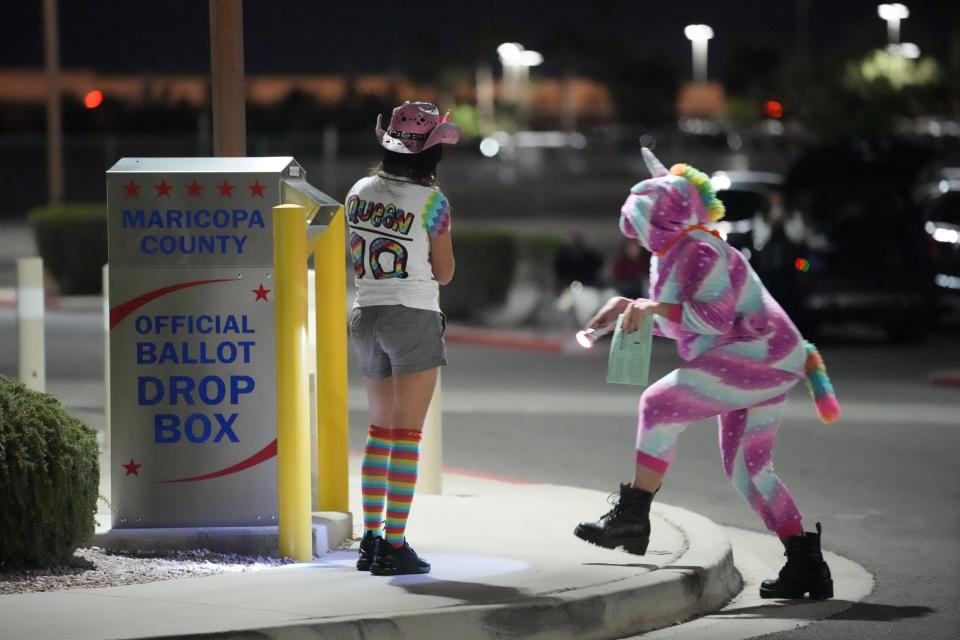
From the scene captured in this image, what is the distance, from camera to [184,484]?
7.55 meters

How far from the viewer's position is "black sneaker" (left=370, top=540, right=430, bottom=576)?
6914 mm

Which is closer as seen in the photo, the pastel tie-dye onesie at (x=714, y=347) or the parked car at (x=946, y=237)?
the pastel tie-dye onesie at (x=714, y=347)

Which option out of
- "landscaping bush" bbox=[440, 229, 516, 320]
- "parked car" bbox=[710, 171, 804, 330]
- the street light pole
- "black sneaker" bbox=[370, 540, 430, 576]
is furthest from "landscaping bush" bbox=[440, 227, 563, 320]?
"black sneaker" bbox=[370, 540, 430, 576]

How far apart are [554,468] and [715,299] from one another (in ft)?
13.8

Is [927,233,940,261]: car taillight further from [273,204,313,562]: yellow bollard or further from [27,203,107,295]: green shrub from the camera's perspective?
[273,204,313,562]: yellow bollard

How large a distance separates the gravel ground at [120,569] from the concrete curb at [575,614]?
130 cm

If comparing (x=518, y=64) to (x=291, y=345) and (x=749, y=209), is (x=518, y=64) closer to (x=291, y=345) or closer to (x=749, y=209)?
(x=749, y=209)

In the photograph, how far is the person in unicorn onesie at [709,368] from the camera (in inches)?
282

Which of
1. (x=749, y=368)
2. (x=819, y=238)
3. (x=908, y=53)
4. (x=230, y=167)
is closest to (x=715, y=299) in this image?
(x=749, y=368)

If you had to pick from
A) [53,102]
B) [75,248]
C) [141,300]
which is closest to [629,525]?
[141,300]

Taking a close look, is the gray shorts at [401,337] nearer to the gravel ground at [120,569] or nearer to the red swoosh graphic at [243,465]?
the red swoosh graphic at [243,465]

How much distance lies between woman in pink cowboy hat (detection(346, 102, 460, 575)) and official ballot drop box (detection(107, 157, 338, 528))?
2.33ft

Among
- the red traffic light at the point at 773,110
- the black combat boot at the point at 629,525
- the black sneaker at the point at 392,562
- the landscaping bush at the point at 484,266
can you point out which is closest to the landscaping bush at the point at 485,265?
the landscaping bush at the point at 484,266

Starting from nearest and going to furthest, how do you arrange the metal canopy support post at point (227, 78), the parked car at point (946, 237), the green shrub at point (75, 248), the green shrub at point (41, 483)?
the green shrub at point (41, 483)
the metal canopy support post at point (227, 78)
the parked car at point (946, 237)
the green shrub at point (75, 248)
